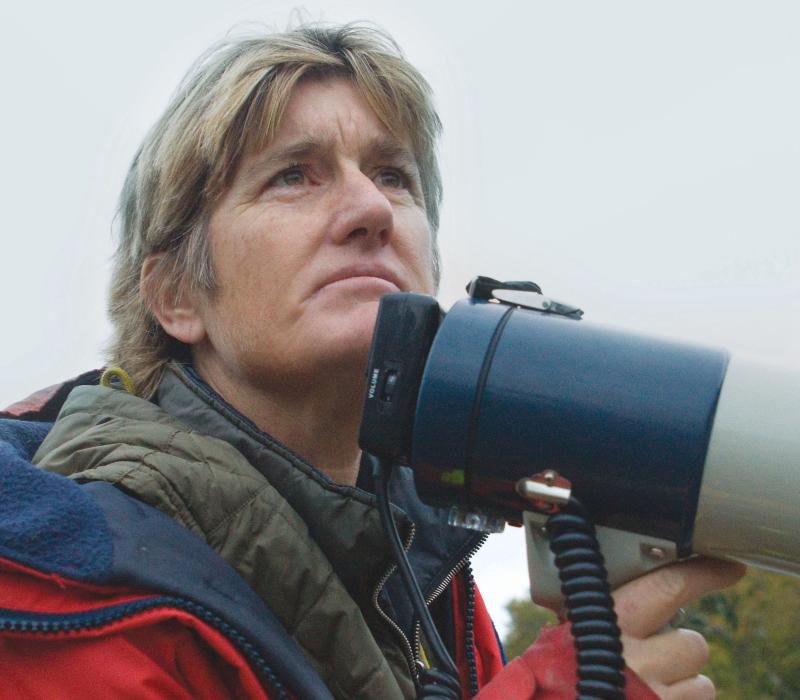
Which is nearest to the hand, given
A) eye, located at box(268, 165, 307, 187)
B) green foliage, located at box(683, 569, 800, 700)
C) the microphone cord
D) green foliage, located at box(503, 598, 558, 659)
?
the microphone cord

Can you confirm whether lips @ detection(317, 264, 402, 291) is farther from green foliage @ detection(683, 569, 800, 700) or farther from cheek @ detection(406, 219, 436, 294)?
green foliage @ detection(683, 569, 800, 700)

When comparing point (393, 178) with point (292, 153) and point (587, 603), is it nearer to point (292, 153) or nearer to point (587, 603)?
point (292, 153)

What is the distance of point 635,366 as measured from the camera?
1.65 meters

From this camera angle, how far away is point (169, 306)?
265 centimetres

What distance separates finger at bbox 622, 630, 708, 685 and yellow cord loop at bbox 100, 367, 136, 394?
1.39m

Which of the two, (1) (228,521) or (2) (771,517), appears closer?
(2) (771,517)

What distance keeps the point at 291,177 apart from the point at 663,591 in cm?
131

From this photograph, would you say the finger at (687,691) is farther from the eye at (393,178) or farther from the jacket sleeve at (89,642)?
the eye at (393,178)

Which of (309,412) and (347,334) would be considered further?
(309,412)

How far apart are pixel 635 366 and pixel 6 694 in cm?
110

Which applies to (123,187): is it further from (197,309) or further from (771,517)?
(771,517)

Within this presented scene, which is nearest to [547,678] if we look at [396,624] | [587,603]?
[587,603]

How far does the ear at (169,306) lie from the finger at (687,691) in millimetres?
1426

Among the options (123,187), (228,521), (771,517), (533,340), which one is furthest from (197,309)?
(771,517)
